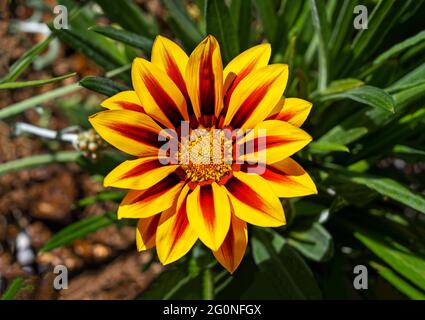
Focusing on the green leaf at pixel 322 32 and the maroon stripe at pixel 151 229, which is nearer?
the maroon stripe at pixel 151 229

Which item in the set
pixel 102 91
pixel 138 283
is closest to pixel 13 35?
pixel 138 283

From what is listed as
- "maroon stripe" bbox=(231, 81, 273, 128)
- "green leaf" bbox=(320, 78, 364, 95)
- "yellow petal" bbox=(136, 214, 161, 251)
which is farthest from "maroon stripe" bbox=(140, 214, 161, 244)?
"green leaf" bbox=(320, 78, 364, 95)

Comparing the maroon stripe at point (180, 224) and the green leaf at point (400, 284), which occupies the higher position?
the maroon stripe at point (180, 224)

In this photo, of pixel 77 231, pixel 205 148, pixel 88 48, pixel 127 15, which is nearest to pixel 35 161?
pixel 77 231

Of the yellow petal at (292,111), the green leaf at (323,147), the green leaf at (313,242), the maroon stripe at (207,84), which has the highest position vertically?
the maroon stripe at (207,84)

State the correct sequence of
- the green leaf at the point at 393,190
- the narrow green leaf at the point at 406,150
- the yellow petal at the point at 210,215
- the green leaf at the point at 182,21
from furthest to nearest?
the green leaf at the point at 182,21, the narrow green leaf at the point at 406,150, the green leaf at the point at 393,190, the yellow petal at the point at 210,215

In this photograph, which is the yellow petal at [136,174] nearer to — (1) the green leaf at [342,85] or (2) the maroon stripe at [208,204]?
(2) the maroon stripe at [208,204]

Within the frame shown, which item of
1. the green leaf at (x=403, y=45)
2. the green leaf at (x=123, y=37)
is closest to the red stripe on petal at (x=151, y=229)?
the green leaf at (x=123, y=37)

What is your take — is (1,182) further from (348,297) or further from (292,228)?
(348,297)
